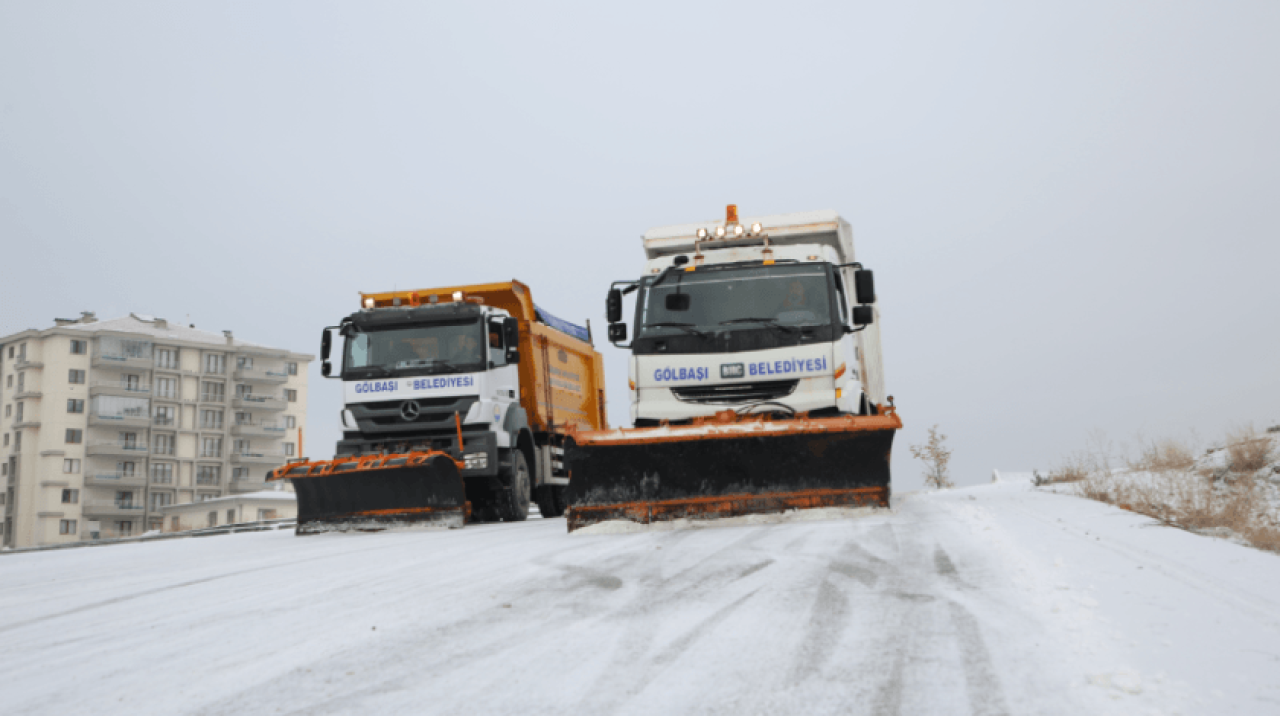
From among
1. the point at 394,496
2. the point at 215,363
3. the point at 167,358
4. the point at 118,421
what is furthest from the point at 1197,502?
the point at 215,363

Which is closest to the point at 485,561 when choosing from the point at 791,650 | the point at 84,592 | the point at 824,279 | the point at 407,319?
the point at 84,592

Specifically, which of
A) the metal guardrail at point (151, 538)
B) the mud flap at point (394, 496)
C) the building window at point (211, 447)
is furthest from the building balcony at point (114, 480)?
the mud flap at point (394, 496)

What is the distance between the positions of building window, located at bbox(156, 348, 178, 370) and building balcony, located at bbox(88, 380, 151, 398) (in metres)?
2.45

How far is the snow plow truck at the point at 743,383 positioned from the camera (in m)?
8.48

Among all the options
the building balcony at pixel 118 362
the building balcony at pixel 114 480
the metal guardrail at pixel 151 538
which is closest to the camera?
the metal guardrail at pixel 151 538

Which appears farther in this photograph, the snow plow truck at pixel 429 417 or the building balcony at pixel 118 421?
the building balcony at pixel 118 421

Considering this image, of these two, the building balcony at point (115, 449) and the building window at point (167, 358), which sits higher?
the building window at point (167, 358)

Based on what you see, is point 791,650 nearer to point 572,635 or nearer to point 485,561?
point 572,635

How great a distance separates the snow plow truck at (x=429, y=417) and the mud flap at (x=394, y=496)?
12 mm

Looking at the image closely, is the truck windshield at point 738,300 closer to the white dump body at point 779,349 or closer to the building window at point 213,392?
the white dump body at point 779,349

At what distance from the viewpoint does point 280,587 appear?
19.7 ft

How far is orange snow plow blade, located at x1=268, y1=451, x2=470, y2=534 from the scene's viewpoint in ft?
36.4

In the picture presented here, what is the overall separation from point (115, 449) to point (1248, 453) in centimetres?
7380

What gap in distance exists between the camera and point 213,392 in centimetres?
7675
